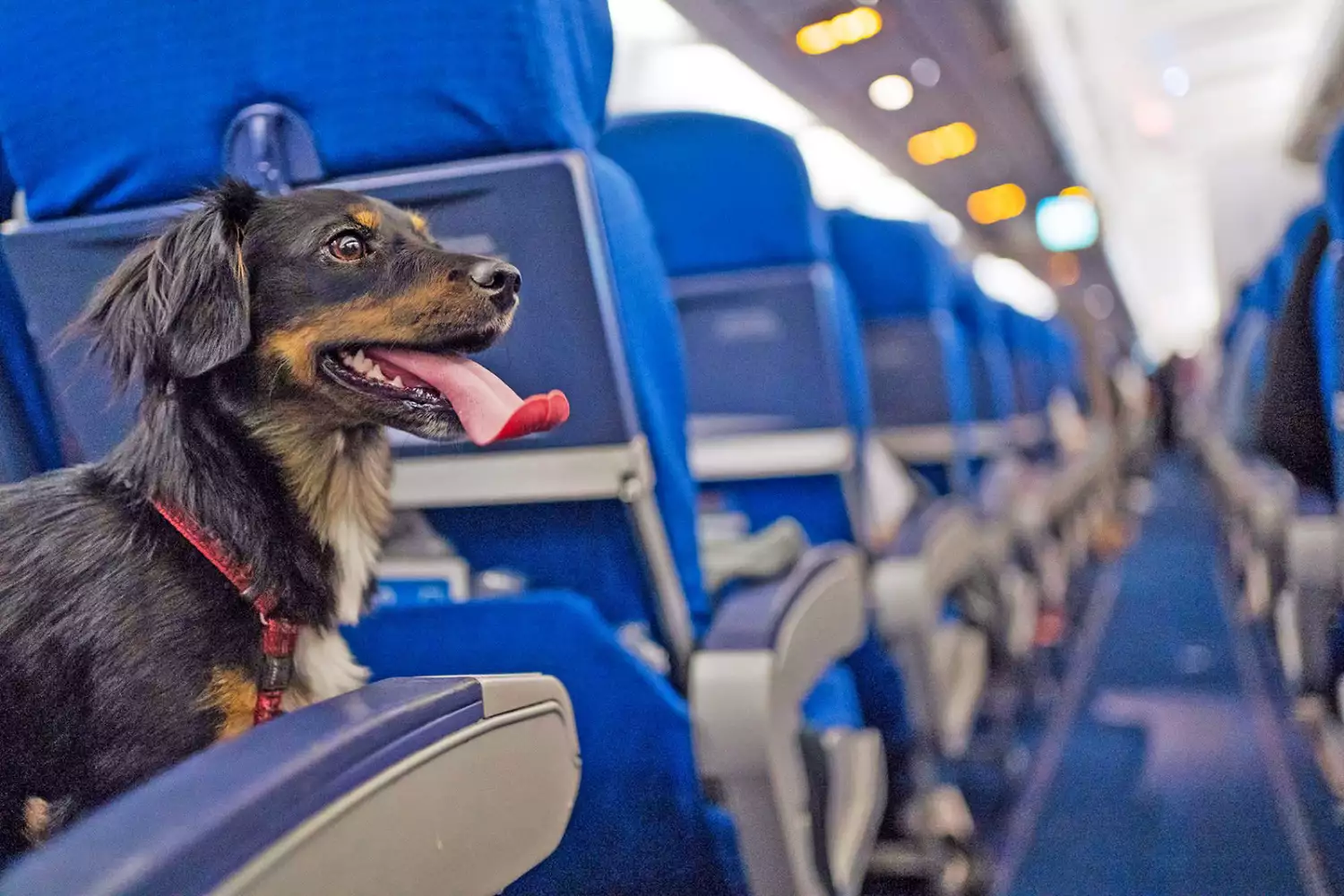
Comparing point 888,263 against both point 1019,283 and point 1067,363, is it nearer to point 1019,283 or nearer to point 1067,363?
point 1067,363

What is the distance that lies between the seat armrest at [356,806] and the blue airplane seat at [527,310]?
14.5 inches

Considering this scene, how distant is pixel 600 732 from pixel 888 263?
77.9 inches

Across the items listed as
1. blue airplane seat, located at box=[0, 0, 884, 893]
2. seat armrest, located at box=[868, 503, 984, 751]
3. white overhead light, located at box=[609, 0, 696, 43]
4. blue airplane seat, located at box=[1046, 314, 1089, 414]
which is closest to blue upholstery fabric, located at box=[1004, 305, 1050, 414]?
blue airplane seat, located at box=[1046, 314, 1089, 414]

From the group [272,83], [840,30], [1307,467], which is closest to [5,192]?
[272,83]

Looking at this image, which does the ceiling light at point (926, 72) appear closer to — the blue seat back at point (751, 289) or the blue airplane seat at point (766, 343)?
the blue airplane seat at point (766, 343)

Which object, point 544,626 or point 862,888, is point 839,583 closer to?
point 544,626

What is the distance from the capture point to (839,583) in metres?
1.93

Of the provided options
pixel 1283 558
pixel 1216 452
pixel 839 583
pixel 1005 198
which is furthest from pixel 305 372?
pixel 1005 198

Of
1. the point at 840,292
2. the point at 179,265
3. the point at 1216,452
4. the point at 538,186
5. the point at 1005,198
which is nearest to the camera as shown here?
the point at 179,265

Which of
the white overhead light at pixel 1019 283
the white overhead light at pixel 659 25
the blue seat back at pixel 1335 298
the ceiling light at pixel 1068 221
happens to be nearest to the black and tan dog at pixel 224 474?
the blue seat back at pixel 1335 298

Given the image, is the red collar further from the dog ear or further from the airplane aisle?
the airplane aisle

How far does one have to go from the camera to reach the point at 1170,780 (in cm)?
299

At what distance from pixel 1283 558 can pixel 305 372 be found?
101 inches

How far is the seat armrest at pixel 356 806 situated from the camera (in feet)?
2.16
